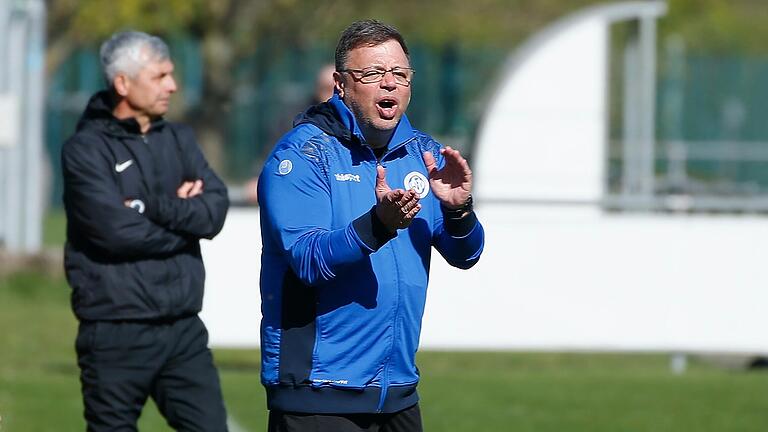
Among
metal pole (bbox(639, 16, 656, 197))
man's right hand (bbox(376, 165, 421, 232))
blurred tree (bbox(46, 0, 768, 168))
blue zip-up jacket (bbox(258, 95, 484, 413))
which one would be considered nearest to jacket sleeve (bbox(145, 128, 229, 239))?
blue zip-up jacket (bbox(258, 95, 484, 413))

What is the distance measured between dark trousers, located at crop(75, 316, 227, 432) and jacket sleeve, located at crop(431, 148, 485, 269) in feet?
6.74

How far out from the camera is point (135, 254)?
7094 mm

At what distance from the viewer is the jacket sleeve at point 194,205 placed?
7.15 m

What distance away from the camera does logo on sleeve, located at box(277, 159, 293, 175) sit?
17.0ft

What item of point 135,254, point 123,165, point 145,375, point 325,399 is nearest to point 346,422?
Answer: point 325,399

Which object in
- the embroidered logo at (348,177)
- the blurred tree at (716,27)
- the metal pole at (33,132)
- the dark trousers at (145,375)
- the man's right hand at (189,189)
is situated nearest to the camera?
the embroidered logo at (348,177)

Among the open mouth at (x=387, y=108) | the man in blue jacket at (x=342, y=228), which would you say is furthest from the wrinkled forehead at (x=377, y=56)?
the open mouth at (x=387, y=108)

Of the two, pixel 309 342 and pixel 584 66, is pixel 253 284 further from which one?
pixel 309 342

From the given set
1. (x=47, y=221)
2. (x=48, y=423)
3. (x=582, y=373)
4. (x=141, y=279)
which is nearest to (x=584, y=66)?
(x=582, y=373)

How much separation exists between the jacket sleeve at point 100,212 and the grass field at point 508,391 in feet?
6.24

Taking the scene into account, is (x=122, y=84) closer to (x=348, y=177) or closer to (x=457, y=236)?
(x=348, y=177)

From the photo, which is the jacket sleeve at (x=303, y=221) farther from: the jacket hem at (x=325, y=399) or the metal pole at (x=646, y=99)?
the metal pole at (x=646, y=99)

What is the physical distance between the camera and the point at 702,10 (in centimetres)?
3922

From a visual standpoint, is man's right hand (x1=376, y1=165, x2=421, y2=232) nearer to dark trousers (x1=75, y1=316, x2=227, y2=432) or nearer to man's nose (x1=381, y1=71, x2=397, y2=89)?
man's nose (x1=381, y1=71, x2=397, y2=89)
